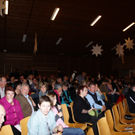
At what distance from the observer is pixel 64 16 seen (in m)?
7.90

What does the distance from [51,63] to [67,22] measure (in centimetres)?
808

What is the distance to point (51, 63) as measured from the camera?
16172 mm

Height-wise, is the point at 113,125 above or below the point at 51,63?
below

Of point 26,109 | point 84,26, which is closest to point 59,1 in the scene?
point 84,26

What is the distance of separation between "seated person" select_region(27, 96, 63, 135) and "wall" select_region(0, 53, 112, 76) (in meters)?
13.7

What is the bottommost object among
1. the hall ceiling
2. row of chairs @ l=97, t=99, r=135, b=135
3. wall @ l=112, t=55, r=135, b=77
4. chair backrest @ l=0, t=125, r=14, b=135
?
row of chairs @ l=97, t=99, r=135, b=135

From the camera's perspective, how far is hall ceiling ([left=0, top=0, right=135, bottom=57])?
22.6 ft

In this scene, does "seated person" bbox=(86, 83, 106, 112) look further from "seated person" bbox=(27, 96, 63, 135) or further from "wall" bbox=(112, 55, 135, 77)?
"wall" bbox=(112, 55, 135, 77)

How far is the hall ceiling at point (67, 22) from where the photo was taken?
6887 millimetres

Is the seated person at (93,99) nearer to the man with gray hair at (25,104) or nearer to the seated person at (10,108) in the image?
the man with gray hair at (25,104)

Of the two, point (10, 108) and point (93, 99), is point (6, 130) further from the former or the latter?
point (93, 99)

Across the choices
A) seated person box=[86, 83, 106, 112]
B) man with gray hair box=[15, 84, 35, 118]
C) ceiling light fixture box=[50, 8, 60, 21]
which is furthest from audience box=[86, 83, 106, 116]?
ceiling light fixture box=[50, 8, 60, 21]

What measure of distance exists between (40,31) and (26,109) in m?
7.46

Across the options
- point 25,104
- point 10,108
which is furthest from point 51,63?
point 10,108
